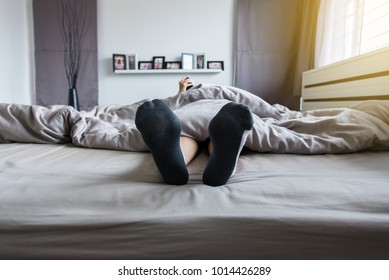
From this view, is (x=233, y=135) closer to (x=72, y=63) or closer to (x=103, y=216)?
(x=103, y=216)

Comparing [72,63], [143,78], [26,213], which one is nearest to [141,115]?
[26,213]

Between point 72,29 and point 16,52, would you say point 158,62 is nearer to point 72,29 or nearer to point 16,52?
point 72,29

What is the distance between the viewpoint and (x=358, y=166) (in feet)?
2.56

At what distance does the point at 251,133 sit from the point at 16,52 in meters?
2.73

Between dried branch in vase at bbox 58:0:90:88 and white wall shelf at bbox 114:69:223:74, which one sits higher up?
dried branch in vase at bbox 58:0:90:88

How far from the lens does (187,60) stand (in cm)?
279

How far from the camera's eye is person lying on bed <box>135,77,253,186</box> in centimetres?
65

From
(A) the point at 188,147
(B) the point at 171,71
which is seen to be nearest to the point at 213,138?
(A) the point at 188,147

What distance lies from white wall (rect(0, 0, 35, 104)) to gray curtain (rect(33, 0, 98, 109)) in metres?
0.10

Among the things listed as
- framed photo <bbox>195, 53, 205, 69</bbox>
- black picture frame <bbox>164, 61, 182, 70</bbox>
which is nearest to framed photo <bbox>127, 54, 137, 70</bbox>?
black picture frame <bbox>164, 61, 182, 70</bbox>

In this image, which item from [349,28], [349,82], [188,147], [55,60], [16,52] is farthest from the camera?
[55,60]

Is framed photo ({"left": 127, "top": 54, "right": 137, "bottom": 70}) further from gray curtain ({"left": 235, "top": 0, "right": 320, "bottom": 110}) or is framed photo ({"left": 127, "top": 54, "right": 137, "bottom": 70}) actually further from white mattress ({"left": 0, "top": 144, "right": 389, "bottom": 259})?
white mattress ({"left": 0, "top": 144, "right": 389, "bottom": 259})

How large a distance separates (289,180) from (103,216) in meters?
0.40

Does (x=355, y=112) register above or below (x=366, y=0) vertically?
below
